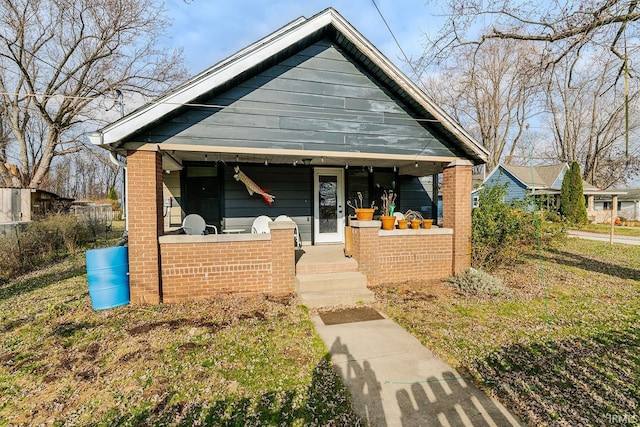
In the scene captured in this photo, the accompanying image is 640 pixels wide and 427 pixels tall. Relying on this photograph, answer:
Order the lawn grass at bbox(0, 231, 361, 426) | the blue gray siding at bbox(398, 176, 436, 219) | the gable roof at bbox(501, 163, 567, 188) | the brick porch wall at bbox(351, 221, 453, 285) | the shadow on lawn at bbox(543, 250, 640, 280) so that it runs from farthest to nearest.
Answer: the gable roof at bbox(501, 163, 567, 188) → the blue gray siding at bbox(398, 176, 436, 219) → the shadow on lawn at bbox(543, 250, 640, 280) → the brick porch wall at bbox(351, 221, 453, 285) → the lawn grass at bbox(0, 231, 361, 426)

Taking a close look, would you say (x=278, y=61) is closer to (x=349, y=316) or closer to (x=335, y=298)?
(x=335, y=298)

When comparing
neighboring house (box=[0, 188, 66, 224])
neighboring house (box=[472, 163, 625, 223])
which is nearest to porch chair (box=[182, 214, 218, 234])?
neighboring house (box=[0, 188, 66, 224])

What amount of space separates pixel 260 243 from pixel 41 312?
3.74m

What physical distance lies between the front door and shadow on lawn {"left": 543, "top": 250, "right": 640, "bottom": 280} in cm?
670

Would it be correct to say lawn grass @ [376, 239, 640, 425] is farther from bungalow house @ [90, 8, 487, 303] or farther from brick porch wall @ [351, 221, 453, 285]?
bungalow house @ [90, 8, 487, 303]

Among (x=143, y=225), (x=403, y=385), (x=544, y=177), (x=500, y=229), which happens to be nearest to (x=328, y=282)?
(x=403, y=385)

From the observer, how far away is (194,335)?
13.6ft

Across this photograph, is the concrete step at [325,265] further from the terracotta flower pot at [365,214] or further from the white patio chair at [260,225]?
the white patio chair at [260,225]

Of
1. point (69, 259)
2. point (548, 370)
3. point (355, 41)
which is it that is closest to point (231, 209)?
point (355, 41)

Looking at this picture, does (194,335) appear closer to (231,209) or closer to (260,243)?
(260,243)

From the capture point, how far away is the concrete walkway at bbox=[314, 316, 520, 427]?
2598 millimetres

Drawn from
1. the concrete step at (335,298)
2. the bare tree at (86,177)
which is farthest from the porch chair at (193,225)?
the bare tree at (86,177)

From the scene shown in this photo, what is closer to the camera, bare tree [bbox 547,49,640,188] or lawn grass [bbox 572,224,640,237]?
lawn grass [bbox 572,224,640,237]

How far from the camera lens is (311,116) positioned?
5.91 m
